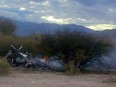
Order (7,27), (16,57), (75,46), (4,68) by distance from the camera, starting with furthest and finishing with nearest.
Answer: (7,27) → (16,57) → (75,46) → (4,68)

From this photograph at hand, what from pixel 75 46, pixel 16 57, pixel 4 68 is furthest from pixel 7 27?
pixel 4 68

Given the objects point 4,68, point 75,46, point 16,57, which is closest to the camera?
point 4,68

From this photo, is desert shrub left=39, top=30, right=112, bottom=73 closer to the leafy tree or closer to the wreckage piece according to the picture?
the wreckage piece

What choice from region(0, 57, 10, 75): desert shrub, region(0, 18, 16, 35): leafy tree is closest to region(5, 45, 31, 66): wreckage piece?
region(0, 57, 10, 75): desert shrub

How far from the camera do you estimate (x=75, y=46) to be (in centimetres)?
2961

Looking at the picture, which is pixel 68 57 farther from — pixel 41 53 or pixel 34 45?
pixel 34 45

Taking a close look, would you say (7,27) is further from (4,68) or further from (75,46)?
(4,68)

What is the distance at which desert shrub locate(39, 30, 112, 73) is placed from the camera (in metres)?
29.7

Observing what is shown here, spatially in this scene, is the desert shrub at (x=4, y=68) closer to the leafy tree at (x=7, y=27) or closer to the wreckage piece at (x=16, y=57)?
the wreckage piece at (x=16, y=57)

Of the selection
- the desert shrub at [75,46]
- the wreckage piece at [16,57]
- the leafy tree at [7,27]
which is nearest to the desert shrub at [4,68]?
the desert shrub at [75,46]

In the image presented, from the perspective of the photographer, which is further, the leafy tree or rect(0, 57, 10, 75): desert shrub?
the leafy tree

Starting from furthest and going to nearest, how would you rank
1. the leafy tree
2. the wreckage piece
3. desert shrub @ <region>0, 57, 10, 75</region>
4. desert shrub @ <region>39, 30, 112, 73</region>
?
the leafy tree, the wreckage piece, desert shrub @ <region>39, 30, 112, 73</region>, desert shrub @ <region>0, 57, 10, 75</region>

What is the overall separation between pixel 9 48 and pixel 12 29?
22601 millimetres

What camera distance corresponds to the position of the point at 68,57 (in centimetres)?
3011
